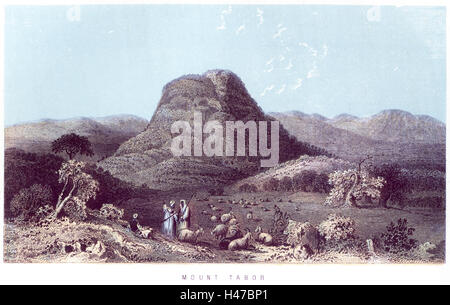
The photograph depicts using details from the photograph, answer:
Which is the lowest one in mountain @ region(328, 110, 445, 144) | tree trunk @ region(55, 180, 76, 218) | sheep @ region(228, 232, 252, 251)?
sheep @ region(228, 232, 252, 251)

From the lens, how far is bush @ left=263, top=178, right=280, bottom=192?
1327 cm

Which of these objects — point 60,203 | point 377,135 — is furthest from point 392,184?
point 60,203

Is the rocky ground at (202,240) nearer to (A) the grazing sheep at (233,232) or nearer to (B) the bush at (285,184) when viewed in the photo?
(A) the grazing sheep at (233,232)

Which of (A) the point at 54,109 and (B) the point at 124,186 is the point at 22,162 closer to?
(A) the point at 54,109

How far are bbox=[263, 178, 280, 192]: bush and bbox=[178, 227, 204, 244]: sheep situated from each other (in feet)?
5.45

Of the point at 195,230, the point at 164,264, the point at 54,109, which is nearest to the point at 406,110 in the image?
the point at 195,230

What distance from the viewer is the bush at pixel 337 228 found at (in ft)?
42.8

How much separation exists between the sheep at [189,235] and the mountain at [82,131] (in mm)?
2348

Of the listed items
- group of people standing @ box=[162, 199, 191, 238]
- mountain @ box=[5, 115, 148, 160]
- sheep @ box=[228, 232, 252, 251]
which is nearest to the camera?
sheep @ box=[228, 232, 252, 251]

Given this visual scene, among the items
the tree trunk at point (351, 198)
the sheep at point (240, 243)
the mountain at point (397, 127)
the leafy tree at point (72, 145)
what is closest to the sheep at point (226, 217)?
the sheep at point (240, 243)

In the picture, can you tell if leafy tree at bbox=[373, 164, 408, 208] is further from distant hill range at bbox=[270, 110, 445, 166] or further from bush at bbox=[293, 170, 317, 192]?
bush at bbox=[293, 170, 317, 192]

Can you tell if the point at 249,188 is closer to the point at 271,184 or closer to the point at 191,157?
the point at 271,184

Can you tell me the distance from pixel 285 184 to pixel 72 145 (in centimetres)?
464

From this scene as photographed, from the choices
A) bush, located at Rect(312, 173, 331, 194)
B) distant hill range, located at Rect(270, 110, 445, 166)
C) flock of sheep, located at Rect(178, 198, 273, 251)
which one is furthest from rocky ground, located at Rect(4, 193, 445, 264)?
distant hill range, located at Rect(270, 110, 445, 166)
